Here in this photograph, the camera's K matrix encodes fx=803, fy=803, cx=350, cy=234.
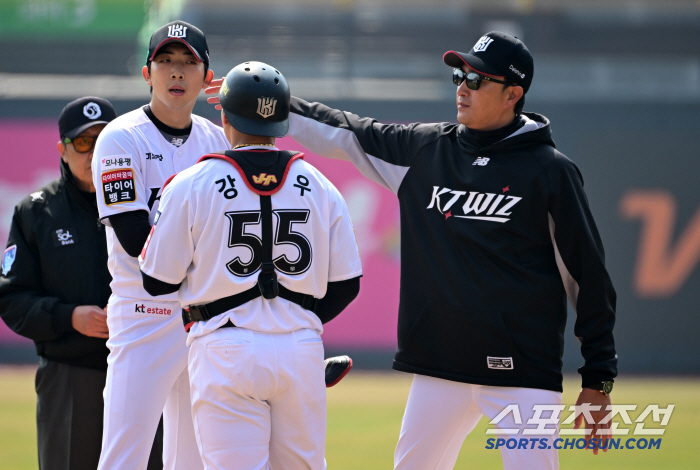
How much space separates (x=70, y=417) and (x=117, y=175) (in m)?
1.36

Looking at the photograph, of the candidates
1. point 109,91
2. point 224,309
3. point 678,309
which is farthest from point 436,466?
point 109,91

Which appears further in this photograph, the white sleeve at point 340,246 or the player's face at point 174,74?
the player's face at point 174,74

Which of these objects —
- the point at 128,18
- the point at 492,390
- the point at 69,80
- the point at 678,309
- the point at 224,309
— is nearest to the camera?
the point at 224,309

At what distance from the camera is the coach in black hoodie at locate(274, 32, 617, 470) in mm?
3607

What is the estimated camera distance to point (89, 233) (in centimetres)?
436

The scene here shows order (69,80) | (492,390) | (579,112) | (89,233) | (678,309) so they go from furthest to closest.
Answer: (69,80) → (579,112) → (678,309) → (89,233) → (492,390)

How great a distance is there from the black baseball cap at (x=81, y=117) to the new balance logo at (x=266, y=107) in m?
1.58

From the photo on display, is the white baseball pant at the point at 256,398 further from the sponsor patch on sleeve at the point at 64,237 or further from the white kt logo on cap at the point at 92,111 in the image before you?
the white kt logo on cap at the point at 92,111

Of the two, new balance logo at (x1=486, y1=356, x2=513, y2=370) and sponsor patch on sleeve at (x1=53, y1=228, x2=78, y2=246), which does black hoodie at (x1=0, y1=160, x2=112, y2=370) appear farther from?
new balance logo at (x1=486, y1=356, x2=513, y2=370)

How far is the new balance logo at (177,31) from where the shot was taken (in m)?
3.86

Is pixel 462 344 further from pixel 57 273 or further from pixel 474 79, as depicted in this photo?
pixel 57 273

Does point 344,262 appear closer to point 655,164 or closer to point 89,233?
point 89,233

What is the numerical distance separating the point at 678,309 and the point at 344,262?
1027 centimetres

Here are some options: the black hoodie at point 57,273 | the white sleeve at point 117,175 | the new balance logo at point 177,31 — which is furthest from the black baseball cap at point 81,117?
the new balance logo at point 177,31
